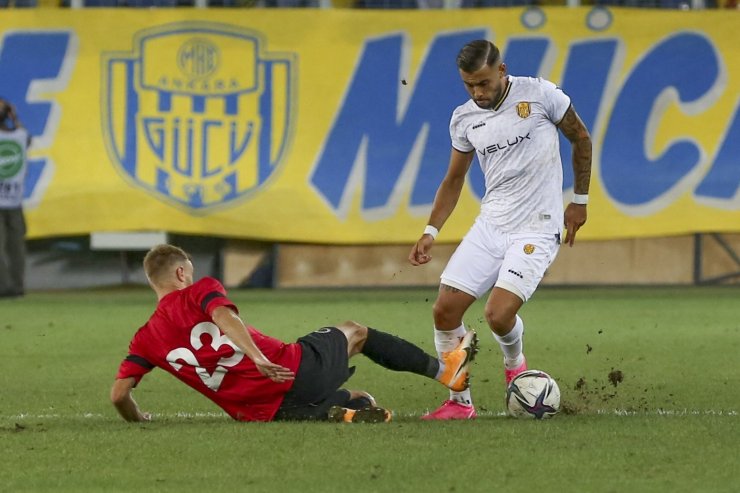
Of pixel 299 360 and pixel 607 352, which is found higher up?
pixel 299 360

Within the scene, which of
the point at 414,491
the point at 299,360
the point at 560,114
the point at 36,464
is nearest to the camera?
the point at 414,491

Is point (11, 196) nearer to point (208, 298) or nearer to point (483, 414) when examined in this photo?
point (483, 414)

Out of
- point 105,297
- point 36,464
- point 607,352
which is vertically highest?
point 36,464

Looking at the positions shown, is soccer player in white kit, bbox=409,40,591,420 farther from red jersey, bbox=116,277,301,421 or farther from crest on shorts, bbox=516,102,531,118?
red jersey, bbox=116,277,301,421

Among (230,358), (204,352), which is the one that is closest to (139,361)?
(204,352)

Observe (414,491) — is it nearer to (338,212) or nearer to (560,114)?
(560,114)

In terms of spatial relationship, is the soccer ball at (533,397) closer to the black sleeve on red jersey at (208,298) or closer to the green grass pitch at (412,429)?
the green grass pitch at (412,429)

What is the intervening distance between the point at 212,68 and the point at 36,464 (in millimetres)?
10402

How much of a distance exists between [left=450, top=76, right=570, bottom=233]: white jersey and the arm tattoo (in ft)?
0.15

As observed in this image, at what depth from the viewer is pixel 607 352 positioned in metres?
10.7

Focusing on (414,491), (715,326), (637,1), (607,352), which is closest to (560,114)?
(414,491)

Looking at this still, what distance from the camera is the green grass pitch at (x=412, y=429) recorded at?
5551 mm

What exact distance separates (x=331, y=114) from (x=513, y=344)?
876 cm

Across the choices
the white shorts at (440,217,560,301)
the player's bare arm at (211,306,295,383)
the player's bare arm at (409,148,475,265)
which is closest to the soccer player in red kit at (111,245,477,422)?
the player's bare arm at (211,306,295,383)
